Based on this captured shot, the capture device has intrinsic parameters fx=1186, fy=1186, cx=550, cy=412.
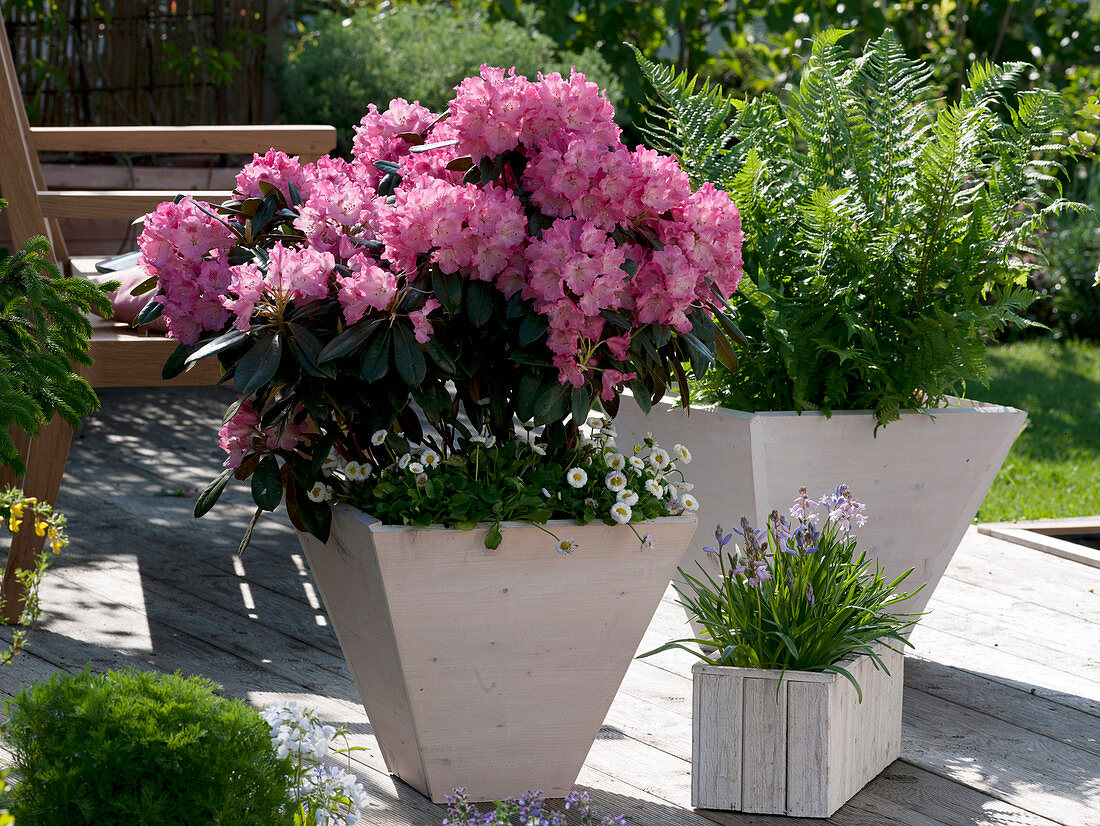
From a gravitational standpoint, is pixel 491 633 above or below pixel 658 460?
below

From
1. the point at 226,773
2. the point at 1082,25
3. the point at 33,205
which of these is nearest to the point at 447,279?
the point at 226,773

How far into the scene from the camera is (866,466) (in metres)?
2.16

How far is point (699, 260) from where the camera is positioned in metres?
1.58

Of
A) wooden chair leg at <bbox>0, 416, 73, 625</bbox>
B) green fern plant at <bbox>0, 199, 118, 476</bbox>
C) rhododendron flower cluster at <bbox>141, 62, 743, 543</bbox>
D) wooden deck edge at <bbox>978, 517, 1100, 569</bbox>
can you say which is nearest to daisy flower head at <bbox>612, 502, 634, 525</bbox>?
rhododendron flower cluster at <bbox>141, 62, 743, 543</bbox>

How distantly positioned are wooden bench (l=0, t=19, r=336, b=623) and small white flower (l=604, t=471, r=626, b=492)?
3.48ft

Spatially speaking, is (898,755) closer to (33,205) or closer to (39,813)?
(39,813)

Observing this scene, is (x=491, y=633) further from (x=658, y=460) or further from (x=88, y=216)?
(x=88, y=216)

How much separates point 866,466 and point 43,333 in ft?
4.81

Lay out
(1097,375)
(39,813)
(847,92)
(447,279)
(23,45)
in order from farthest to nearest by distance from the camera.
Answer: (1097,375)
(23,45)
(847,92)
(447,279)
(39,813)

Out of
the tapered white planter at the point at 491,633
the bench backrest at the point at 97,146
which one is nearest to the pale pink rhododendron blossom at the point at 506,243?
the tapered white planter at the point at 491,633

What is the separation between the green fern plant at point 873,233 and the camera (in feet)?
6.85

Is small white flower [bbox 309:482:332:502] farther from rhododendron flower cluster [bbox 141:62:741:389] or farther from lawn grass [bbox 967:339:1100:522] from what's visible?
lawn grass [bbox 967:339:1100:522]

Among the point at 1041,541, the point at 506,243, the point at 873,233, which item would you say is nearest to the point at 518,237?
the point at 506,243

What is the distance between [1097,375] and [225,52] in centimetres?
447
